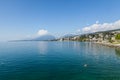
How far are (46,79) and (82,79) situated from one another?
9182 millimetres

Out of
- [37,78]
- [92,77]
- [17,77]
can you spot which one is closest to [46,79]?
[37,78]

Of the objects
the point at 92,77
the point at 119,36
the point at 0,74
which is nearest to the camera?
the point at 92,77

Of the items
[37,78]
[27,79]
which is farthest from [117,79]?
[27,79]

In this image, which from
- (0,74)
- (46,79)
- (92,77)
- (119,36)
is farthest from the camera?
(119,36)

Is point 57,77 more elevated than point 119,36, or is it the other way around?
point 119,36

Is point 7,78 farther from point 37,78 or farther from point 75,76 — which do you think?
point 75,76

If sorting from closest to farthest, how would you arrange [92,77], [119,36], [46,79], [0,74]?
[46,79] < [92,77] < [0,74] < [119,36]

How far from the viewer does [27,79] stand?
3719cm

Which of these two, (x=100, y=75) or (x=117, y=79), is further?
(x=100, y=75)

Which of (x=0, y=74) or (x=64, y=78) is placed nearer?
(x=64, y=78)

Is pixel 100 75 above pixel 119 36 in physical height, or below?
below

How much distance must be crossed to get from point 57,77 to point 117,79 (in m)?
15.3

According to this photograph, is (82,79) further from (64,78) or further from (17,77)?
(17,77)

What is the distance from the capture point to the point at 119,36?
175 metres
